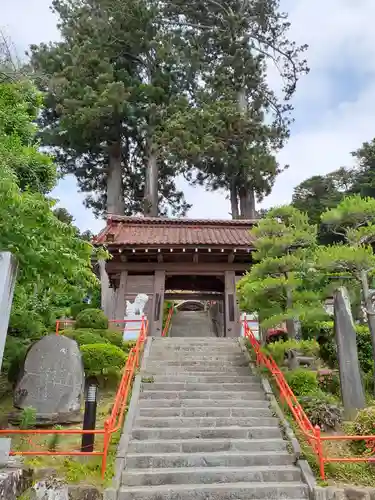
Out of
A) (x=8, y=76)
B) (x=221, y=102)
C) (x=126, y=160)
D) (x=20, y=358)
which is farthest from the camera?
(x=126, y=160)

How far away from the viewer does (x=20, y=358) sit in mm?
8055

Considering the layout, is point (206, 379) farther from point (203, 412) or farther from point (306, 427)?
point (306, 427)

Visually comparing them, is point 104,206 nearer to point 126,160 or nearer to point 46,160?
point 126,160

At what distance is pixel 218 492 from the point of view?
5.26 meters

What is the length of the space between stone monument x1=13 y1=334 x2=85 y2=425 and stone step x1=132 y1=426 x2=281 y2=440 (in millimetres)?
1529

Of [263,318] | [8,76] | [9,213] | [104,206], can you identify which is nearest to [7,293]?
[9,213]

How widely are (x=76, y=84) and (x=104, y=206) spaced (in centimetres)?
780

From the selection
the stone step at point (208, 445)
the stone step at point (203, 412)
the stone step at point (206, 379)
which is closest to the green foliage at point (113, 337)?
the stone step at point (206, 379)

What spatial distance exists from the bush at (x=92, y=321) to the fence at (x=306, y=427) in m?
4.11

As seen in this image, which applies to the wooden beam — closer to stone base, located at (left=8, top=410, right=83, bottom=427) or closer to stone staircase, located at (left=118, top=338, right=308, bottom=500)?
stone staircase, located at (left=118, top=338, right=308, bottom=500)

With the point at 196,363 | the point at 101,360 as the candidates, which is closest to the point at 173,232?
the point at 196,363

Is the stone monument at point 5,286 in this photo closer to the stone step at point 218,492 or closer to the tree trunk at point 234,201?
the stone step at point 218,492

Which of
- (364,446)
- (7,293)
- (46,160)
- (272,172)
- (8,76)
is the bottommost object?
(364,446)

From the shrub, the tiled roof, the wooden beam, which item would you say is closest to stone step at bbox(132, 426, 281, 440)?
the shrub
